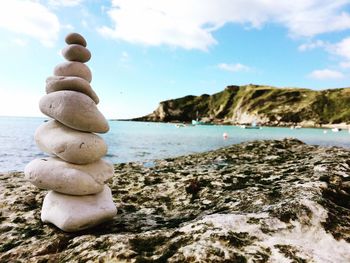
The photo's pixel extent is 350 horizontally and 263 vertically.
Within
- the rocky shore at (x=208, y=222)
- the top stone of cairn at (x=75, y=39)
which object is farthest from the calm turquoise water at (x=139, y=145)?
the top stone of cairn at (x=75, y=39)

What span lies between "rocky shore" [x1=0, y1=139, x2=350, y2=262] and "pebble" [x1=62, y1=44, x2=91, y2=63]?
3.82 m

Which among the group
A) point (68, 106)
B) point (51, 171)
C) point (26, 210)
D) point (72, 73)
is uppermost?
point (72, 73)

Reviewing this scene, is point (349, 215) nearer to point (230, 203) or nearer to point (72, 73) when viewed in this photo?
point (230, 203)

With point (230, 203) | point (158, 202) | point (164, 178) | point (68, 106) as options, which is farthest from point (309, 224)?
point (164, 178)

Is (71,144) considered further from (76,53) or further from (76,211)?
(76,53)

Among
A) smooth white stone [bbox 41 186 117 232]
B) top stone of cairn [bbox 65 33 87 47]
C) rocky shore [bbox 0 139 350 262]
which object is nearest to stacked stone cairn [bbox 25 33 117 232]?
smooth white stone [bbox 41 186 117 232]

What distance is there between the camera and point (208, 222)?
16.7ft

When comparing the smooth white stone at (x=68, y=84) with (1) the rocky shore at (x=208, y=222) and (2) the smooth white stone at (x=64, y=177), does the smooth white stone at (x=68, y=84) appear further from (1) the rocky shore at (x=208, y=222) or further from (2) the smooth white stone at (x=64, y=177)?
(1) the rocky shore at (x=208, y=222)

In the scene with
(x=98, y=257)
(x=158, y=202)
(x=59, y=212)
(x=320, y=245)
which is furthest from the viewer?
(x=158, y=202)

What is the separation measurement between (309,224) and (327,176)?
10.4 ft

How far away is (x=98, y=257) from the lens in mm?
4270

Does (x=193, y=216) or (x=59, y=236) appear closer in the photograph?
(x=59, y=236)

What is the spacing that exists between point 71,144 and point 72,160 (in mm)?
370

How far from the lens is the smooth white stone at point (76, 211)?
19.4 ft
